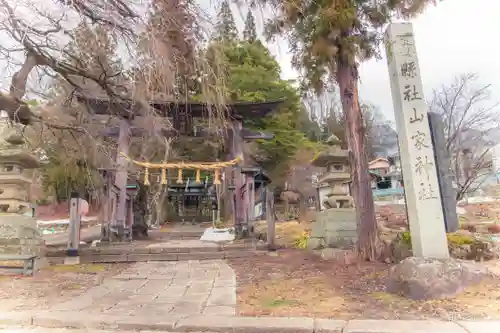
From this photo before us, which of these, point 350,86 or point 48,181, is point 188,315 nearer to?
point 350,86

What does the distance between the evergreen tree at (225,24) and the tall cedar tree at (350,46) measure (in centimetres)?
93

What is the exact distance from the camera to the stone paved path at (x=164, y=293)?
438 cm

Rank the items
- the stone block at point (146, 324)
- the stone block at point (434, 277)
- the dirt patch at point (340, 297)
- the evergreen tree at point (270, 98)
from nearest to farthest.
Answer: the stone block at point (146, 324)
the dirt patch at point (340, 297)
the stone block at point (434, 277)
the evergreen tree at point (270, 98)

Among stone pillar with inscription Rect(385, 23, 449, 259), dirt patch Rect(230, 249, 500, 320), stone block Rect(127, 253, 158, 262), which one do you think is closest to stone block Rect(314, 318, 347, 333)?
dirt patch Rect(230, 249, 500, 320)

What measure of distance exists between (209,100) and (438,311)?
422 cm

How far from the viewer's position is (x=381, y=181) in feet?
112

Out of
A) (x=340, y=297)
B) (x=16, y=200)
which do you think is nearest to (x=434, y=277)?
(x=340, y=297)

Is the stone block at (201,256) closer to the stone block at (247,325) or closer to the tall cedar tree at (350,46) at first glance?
the tall cedar tree at (350,46)

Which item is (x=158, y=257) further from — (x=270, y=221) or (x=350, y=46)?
(x=350, y=46)

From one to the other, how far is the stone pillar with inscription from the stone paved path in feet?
9.33

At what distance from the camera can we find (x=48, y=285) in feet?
19.4

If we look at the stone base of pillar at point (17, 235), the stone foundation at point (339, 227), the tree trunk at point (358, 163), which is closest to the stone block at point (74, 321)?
the stone base of pillar at point (17, 235)

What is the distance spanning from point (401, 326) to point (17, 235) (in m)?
7.48

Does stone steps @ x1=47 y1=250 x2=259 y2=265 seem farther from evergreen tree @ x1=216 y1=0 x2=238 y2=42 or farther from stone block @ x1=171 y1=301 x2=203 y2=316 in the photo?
evergreen tree @ x1=216 y1=0 x2=238 y2=42
